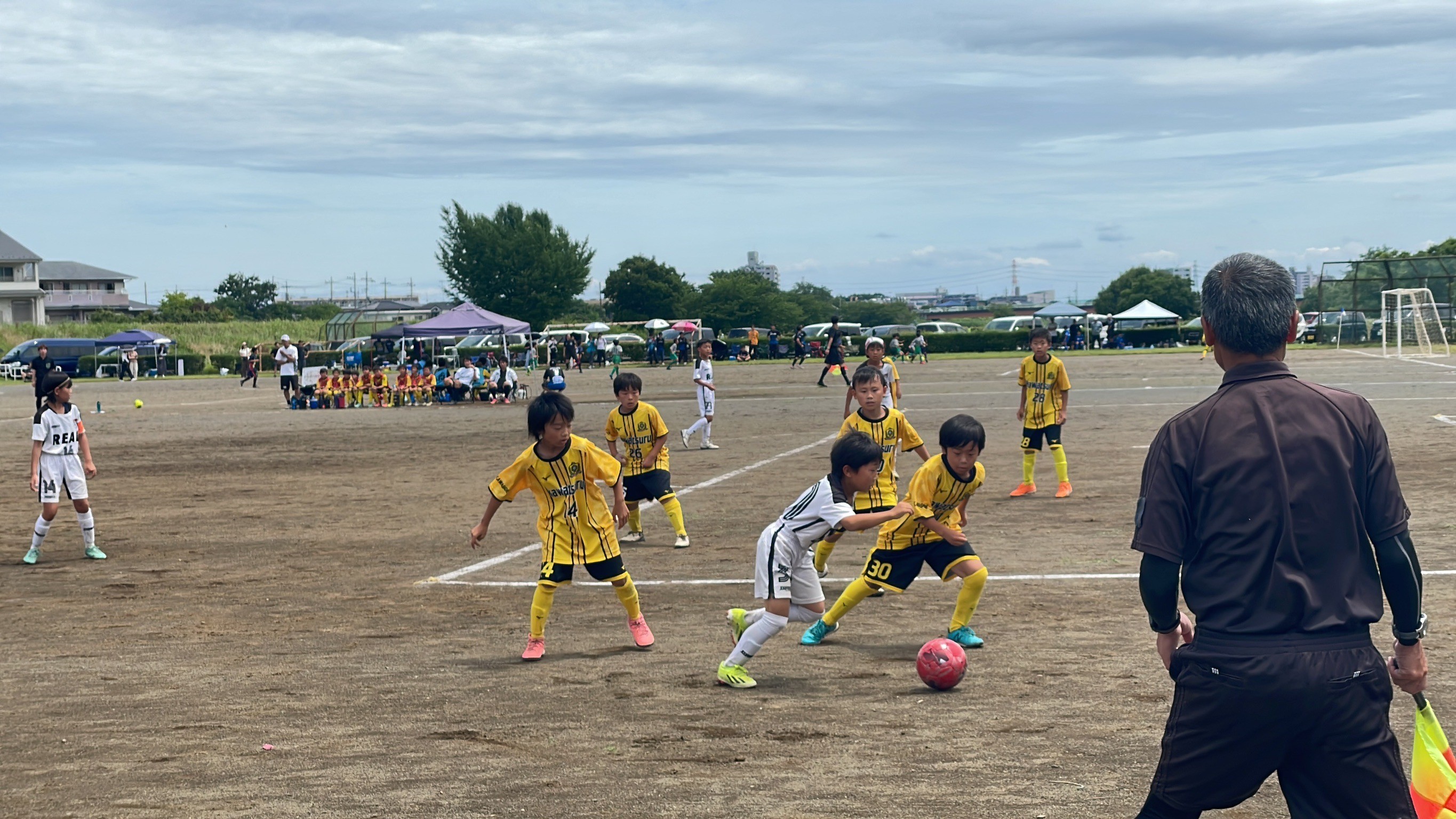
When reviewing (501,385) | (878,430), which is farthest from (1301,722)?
(501,385)

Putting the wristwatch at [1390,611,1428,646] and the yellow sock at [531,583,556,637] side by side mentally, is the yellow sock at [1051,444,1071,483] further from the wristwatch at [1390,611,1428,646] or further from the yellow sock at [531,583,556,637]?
the wristwatch at [1390,611,1428,646]

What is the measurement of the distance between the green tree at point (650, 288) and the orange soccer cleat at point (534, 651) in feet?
350

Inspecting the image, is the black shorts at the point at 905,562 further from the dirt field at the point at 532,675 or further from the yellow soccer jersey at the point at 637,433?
the yellow soccer jersey at the point at 637,433

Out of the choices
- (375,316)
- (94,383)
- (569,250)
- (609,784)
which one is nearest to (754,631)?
(609,784)

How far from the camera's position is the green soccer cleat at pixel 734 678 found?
7.41m

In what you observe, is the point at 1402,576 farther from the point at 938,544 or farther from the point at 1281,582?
the point at 938,544

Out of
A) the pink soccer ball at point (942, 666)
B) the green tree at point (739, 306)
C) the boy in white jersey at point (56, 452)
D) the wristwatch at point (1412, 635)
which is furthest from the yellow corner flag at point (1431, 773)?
the green tree at point (739, 306)

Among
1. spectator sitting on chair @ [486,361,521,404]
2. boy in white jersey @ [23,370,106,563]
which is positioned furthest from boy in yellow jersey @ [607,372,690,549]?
spectator sitting on chair @ [486,361,521,404]

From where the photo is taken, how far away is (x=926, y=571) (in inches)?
436

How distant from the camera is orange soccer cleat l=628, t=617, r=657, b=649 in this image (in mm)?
8469

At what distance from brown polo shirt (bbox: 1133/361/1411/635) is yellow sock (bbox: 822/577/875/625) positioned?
15.5 feet

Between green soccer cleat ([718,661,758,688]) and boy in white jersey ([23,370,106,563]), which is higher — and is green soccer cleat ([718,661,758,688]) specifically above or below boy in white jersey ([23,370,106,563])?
below

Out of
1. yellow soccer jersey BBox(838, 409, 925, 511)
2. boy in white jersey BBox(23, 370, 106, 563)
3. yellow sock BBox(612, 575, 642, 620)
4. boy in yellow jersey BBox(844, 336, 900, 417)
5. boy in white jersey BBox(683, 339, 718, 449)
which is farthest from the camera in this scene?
boy in white jersey BBox(683, 339, 718, 449)

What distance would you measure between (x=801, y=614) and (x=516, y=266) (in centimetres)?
10249
